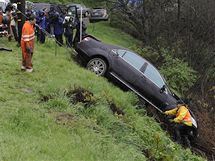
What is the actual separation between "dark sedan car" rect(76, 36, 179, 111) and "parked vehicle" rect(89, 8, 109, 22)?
2529 centimetres

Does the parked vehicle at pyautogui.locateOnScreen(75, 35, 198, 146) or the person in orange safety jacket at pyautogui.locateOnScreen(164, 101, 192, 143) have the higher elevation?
the parked vehicle at pyautogui.locateOnScreen(75, 35, 198, 146)

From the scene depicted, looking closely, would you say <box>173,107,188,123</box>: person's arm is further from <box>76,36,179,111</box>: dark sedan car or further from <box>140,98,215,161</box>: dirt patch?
<box>76,36,179,111</box>: dark sedan car

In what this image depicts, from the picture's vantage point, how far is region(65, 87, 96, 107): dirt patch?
1142 cm

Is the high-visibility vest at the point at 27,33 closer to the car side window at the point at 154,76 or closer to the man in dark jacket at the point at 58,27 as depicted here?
the car side window at the point at 154,76

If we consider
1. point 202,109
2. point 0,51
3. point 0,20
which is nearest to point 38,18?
point 0,20

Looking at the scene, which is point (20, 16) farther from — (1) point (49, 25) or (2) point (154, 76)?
(2) point (154, 76)

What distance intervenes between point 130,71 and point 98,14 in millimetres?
26597

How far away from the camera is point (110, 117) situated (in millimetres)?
11055

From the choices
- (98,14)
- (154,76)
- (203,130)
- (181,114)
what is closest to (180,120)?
(181,114)

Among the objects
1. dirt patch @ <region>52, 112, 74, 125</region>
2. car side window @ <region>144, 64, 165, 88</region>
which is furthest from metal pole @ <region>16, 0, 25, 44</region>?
dirt patch @ <region>52, 112, 74, 125</region>

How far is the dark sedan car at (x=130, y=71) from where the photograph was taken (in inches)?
583

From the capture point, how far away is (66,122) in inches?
389

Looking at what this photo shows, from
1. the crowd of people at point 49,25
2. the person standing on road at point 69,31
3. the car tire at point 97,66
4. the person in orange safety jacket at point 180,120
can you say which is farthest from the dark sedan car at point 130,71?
the person standing on road at point 69,31

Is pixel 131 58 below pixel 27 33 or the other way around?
below
